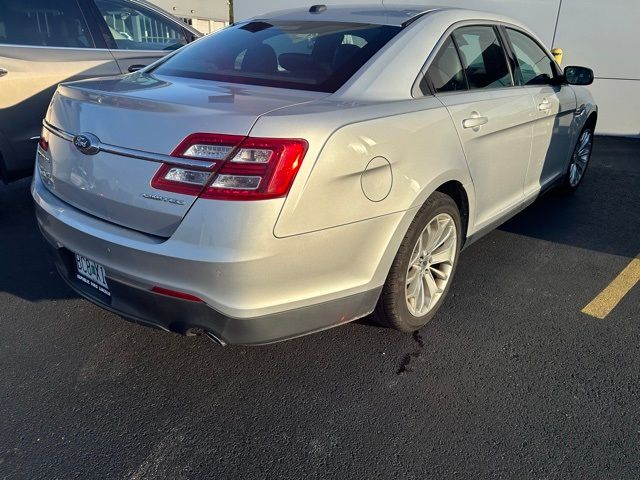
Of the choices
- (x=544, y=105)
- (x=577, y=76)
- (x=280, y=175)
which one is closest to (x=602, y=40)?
(x=577, y=76)

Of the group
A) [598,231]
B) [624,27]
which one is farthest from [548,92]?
[624,27]

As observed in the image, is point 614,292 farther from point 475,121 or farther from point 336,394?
point 336,394

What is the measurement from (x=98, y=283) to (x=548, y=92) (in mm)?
3249

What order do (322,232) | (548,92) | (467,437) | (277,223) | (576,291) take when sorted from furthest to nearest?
(548,92)
(576,291)
(467,437)
(322,232)
(277,223)

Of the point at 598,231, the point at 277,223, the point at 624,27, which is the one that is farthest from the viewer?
the point at 624,27

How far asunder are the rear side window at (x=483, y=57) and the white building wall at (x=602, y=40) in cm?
517

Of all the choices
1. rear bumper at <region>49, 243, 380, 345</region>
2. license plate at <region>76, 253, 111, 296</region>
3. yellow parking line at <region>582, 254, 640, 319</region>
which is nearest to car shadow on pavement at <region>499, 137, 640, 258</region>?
yellow parking line at <region>582, 254, 640, 319</region>

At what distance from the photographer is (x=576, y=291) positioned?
3428 mm

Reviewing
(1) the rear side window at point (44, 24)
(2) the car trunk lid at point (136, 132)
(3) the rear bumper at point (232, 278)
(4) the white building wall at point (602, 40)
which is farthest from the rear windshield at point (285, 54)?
(4) the white building wall at point (602, 40)

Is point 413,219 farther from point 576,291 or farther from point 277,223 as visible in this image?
point 576,291

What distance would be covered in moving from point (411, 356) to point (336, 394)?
48 cm

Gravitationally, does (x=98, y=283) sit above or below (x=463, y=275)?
above

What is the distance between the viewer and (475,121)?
2.88 metres

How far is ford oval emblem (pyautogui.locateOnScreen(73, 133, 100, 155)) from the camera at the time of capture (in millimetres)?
2207
